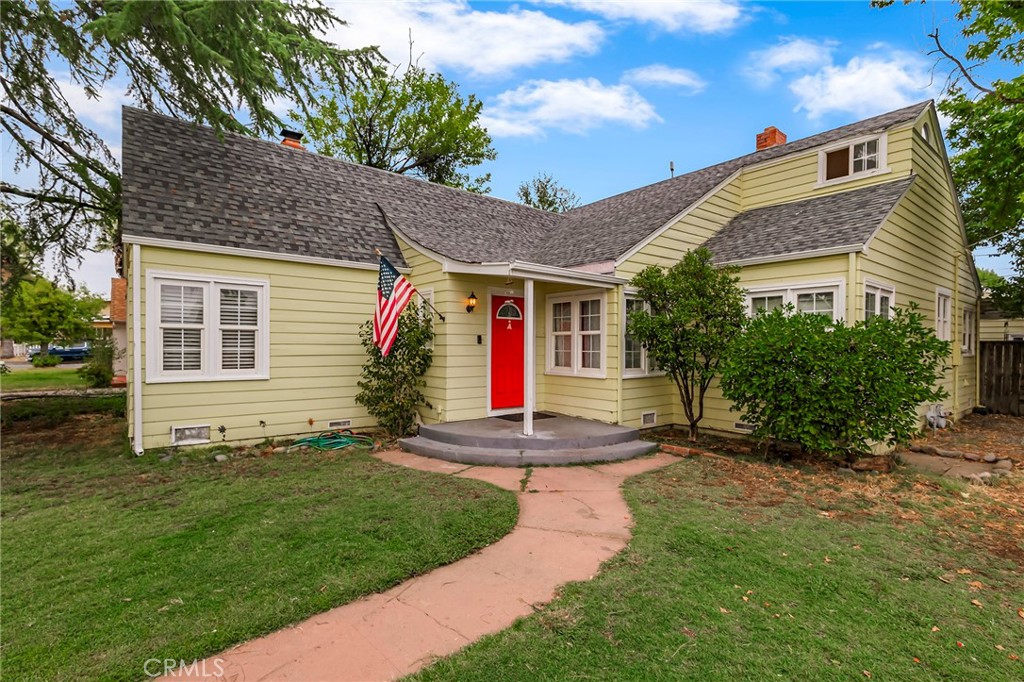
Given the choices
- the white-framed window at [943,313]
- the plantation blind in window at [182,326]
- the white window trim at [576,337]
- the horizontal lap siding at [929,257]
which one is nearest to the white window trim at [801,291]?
the horizontal lap siding at [929,257]

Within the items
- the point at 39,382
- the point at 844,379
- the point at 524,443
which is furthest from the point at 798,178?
the point at 39,382

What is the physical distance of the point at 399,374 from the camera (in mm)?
8023

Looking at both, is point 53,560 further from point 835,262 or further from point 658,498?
point 835,262

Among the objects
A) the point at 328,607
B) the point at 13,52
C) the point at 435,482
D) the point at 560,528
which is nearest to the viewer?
the point at 328,607

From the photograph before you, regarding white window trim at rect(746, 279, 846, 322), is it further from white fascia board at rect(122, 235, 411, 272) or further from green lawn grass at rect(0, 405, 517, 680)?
white fascia board at rect(122, 235, 411, 272)

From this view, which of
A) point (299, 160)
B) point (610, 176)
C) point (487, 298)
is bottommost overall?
point (487, 298)

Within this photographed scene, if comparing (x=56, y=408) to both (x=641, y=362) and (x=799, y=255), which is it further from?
(x=799, y=255)

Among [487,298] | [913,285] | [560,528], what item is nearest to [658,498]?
[560,528]

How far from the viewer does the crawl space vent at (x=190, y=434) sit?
6922 mm

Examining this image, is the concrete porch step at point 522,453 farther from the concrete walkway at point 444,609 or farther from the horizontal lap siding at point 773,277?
the horizontal lap siding at point 773,277

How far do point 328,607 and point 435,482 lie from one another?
267 cm

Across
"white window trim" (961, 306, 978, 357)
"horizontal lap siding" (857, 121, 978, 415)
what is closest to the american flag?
"horizontal lap siding" (857, 121, 978, 415)

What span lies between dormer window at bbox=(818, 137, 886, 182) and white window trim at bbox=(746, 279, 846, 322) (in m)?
3.20

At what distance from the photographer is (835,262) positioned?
7.32m
